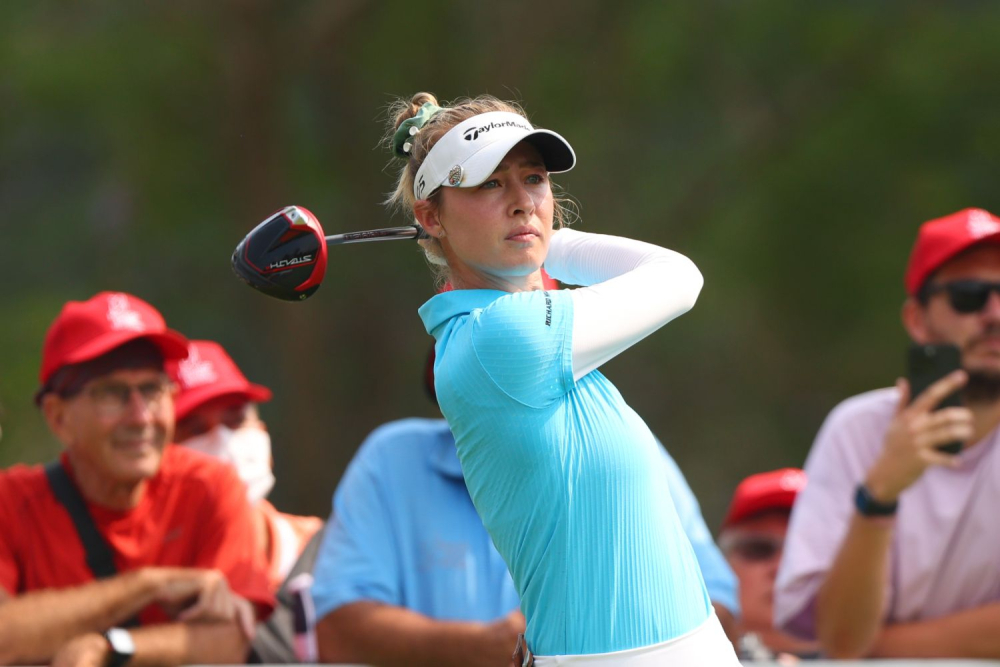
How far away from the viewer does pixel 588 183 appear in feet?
31.2

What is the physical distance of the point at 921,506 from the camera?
4195 mm

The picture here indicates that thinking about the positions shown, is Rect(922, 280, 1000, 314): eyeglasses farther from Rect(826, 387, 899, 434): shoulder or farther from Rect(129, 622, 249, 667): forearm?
Rect(129, 622, 249, 667): forearm

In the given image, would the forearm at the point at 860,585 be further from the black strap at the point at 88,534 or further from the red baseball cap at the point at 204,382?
the red baseball cap at the point at 204,382

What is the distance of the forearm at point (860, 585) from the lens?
4074mm

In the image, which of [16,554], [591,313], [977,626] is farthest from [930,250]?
[16,554]

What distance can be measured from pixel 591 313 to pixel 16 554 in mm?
2398

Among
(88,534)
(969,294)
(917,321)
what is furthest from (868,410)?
(88,534)

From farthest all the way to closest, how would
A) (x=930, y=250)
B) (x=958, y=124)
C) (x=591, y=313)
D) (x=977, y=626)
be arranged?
1. (x=958, y=124)
2. (x=930, y=250)
3. (x=977, y=626)
4. (x=591, y=313)

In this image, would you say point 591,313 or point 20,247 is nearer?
point 591,313

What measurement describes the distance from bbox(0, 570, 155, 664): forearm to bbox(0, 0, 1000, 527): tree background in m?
5.44

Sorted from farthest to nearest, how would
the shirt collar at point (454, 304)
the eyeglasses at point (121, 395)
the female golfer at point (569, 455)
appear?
1. the eyeglasses at point (121, 395)
2. the shirt collar at point (454, 304)
3. the female golfer at point (569, 455)

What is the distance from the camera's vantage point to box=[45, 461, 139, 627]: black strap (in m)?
4.14

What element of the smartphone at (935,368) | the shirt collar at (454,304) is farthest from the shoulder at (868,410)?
the shirt collar at (454,304)

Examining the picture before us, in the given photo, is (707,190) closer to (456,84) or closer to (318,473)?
(456,84)
